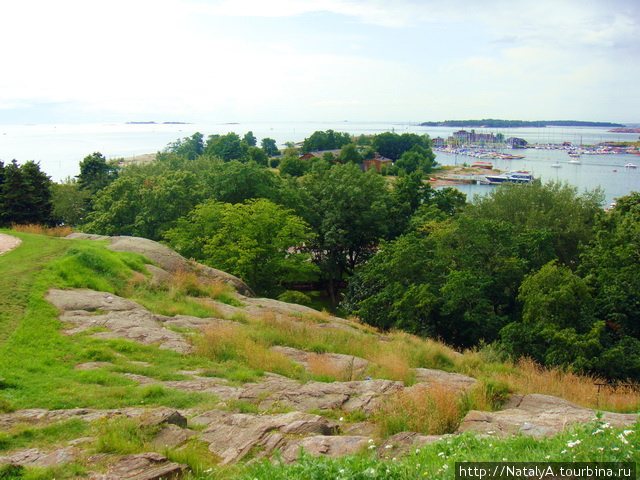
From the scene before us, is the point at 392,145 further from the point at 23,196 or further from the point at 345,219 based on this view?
the point at 23,196

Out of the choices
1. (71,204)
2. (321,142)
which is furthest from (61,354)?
(321,142)

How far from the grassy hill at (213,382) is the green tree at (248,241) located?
9231mm

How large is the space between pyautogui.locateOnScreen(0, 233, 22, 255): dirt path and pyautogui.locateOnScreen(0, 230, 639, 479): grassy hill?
0.30 m

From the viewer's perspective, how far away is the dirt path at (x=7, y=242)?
1449 centimetres

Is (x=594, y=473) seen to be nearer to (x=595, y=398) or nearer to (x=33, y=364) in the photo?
(x=595, y=398)

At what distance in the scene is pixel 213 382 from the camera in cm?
867

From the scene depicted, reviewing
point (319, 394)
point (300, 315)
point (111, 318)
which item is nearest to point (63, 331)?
point (111, 318)

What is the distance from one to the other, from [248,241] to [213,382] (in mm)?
16364

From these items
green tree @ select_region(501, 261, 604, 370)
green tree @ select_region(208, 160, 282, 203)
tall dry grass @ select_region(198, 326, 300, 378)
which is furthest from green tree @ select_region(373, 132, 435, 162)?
tall dry grass @ select_region(198, 326, 300, 378)

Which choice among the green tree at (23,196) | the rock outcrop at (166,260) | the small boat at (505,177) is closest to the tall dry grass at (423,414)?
the rock outcrop at (166,260)

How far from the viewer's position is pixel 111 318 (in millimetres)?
11297

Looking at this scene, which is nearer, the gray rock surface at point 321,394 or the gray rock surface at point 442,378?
the gray rock surface at point 321,394

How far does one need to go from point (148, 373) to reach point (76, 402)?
5.44 feet

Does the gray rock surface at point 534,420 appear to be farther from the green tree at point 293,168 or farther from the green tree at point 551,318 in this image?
the green tree at point 293,168
